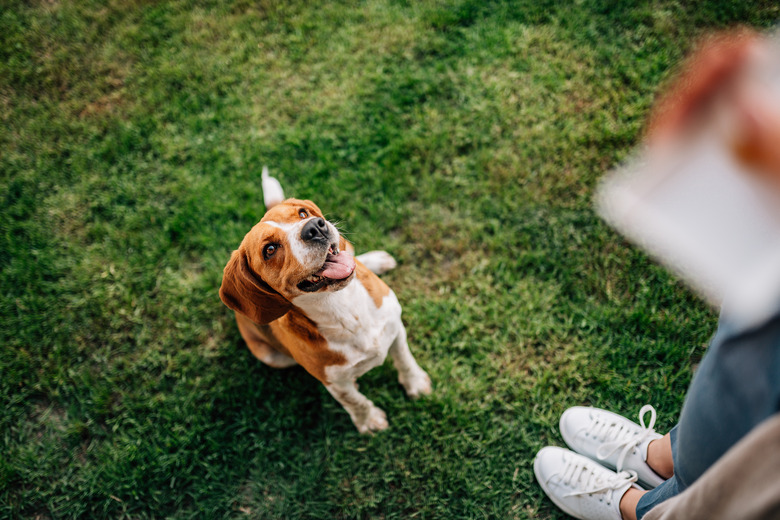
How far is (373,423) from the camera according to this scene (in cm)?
293

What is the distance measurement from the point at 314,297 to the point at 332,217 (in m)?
1.46

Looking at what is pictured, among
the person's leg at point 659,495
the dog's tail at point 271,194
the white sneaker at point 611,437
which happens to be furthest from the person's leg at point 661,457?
the dog's tail at point 271,194

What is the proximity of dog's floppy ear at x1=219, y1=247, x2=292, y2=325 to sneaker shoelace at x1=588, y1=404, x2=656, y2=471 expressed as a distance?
192cm

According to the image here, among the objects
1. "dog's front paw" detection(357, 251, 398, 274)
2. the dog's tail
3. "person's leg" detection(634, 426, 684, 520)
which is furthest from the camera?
"dog's front paw" detection(357, 251, 398, 274)

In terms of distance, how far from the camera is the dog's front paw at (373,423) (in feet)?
9.53

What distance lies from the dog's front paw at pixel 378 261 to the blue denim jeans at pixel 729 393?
2.10m

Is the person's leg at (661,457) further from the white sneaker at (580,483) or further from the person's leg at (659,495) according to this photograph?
the person's leg at (659,495)

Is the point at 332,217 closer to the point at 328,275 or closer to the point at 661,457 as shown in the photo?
the point at 328,275

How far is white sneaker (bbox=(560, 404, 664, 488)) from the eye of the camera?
2529 mm

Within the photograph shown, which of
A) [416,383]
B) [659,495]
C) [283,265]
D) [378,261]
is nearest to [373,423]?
[416,383]

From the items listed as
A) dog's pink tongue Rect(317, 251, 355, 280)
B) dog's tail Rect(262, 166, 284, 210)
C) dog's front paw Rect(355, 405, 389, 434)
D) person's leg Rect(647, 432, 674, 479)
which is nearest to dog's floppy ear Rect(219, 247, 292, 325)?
dog's pink tongue Rect(317, 251, 355, 280)

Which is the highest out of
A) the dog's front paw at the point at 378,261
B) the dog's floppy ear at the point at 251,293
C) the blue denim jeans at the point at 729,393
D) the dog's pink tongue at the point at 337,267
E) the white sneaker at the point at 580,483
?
the blue denim jeans at the point at 729,393

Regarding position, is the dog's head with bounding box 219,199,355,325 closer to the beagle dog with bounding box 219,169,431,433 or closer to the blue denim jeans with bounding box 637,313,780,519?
the beagle dog with bounding box 219,169,431,433

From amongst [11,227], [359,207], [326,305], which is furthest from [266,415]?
[11,227]
